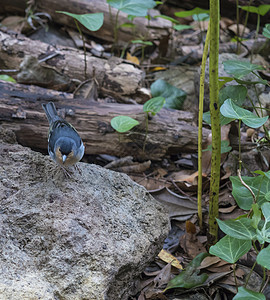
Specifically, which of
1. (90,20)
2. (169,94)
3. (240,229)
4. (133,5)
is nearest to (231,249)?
(240,229)

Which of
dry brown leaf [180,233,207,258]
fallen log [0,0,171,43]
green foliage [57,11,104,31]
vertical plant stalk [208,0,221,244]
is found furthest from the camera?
fallen log [0,0,171,43]

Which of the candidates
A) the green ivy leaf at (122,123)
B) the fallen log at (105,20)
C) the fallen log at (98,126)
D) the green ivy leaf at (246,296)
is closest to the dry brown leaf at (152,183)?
the fallen log at (98,126)

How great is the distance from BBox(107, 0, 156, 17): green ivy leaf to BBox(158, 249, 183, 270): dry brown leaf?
2.76 meters

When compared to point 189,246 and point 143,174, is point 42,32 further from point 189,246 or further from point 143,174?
point 189,246

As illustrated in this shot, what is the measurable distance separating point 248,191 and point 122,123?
1603 millimetres

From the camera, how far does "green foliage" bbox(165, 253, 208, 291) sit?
282 cm

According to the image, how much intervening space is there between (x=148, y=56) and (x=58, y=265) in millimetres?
5272

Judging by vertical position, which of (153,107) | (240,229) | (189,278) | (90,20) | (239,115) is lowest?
(189,278)

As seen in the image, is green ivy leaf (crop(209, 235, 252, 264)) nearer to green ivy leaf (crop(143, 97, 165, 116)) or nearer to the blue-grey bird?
the blue-grey bird

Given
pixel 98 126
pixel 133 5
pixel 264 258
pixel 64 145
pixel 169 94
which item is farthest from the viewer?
pixel 169 94

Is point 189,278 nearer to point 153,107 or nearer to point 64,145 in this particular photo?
point 64,145

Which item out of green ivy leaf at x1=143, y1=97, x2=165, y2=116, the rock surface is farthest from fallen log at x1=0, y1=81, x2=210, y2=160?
the rock surface

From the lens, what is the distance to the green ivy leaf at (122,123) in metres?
3.86

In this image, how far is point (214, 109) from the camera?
2783 mm
